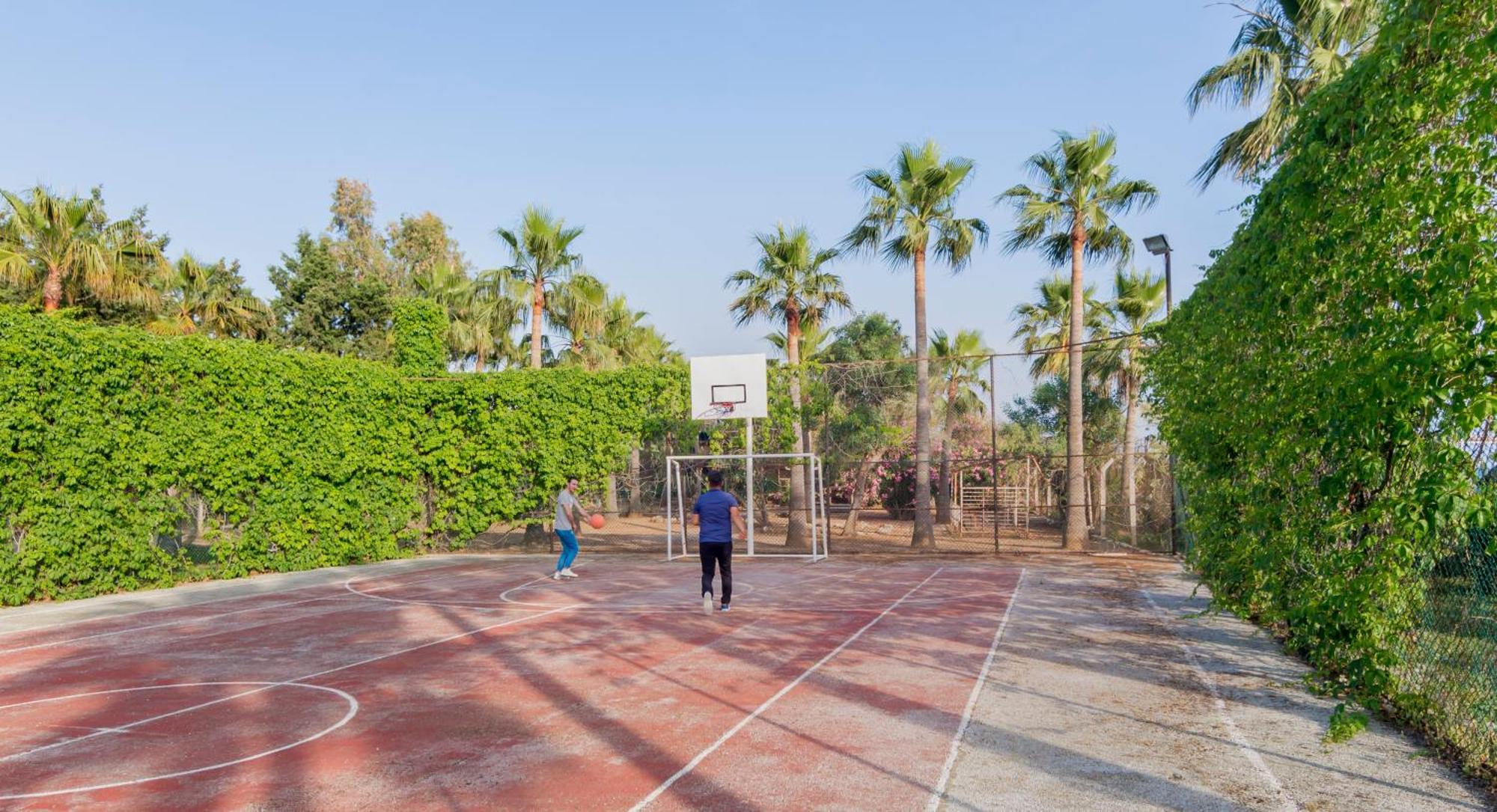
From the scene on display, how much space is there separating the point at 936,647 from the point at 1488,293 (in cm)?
589

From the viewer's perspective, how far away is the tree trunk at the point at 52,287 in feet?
68.4

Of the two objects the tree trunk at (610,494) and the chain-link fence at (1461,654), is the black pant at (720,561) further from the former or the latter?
the tree trunk at (610,494)

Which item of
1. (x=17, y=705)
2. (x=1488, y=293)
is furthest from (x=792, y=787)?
(x=17, y=705)

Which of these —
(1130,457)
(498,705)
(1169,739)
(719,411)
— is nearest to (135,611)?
(498,705)

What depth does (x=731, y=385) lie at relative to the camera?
20.5m

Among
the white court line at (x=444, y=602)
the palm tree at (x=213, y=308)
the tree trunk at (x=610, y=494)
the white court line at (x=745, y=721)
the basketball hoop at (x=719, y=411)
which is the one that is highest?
the palm tree at (x=213, y=308)

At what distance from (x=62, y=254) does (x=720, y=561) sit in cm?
1879

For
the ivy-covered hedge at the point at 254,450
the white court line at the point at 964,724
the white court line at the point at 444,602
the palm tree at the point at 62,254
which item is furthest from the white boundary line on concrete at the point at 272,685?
the palm tree at the point at 62,254

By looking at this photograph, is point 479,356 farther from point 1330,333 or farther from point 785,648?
point 1330,333

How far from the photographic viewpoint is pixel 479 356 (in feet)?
116

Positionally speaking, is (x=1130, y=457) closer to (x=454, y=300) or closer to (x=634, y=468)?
(x=634, y=468)

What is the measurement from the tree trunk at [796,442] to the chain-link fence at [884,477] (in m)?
0.06

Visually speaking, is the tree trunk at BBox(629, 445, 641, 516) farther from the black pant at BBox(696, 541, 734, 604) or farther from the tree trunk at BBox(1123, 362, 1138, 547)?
the tree trunk at BBox(1123, 362, 1138, 547)

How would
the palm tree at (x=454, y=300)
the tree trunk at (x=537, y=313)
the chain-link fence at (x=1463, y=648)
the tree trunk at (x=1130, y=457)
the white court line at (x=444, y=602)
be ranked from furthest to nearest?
the palm tree at (x=454, y=300)
the tree trunk at (x=537, y=313)
the tree trunk at (x=1130, y=457)
the white court line at (x=444, y=602)
the chain-link fence at (x=1463, y=648)
